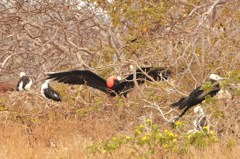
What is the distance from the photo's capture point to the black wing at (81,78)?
764 cm

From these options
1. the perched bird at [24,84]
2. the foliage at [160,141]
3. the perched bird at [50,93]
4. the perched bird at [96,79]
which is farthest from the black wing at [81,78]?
the foliage at [160,141]

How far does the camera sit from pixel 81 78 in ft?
25.8

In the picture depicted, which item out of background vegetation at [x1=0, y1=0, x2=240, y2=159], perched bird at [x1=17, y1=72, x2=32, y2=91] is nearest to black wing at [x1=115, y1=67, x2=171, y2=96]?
background vegetation at [x1=0, y1=0, x2=240, y2=159]

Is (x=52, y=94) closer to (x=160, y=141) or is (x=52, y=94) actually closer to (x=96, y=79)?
(x=96, y=79)

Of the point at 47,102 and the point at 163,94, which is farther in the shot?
the point at 47,102

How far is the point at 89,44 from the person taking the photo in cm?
1065

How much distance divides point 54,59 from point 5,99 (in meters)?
2.40

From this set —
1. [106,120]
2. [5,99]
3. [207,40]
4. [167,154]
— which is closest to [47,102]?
[5,99]

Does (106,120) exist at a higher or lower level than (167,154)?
lower

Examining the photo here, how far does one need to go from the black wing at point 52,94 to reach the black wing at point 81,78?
416 millimetres

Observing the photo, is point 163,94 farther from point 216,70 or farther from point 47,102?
point 47,102

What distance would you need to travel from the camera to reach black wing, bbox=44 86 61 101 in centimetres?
812

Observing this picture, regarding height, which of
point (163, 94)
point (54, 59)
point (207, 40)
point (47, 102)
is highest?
point (207, 40)

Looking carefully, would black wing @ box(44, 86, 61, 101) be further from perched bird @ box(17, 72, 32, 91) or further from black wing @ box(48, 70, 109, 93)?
perched bird @ box(17, 72, 32, 91)
